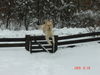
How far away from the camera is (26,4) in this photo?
25.7 meters

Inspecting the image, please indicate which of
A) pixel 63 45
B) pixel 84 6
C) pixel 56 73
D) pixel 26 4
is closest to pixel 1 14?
pixel 26 4

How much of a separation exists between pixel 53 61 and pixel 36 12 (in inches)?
608

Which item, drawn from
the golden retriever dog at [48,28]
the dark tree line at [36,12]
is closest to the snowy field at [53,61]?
the golden retriever dog at [48,28]

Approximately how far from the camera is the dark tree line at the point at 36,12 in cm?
2552

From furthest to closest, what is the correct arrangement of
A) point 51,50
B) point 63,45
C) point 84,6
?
point 84,6 → point 63,45 → point 51,50

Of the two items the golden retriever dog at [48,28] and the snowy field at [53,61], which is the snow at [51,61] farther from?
the golden retriever dog at [48,28]

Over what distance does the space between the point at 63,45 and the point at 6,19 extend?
13.2m

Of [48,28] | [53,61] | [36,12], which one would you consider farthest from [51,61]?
[36,12]

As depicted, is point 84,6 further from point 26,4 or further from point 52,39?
point 52,39

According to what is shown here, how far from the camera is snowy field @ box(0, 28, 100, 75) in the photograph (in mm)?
9508

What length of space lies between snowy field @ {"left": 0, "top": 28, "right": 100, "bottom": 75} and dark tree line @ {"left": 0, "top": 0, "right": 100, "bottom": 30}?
12.1 m

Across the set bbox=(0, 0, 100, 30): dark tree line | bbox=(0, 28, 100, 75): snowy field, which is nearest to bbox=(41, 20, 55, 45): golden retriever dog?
bbox=(0, 28, 100, 75): snowy field

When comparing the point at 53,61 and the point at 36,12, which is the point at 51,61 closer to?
the point at 53,61

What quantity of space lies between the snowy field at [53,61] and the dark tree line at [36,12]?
12.1 m
